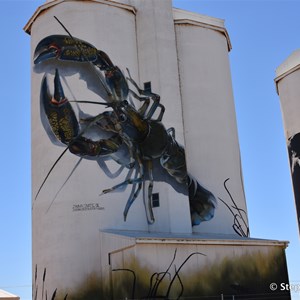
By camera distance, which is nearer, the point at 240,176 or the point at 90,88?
the point at 90,88

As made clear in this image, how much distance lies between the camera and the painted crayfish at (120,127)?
1139 inches

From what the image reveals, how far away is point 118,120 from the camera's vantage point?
29.5 metres

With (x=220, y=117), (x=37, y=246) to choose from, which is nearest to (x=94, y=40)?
(x=220, y=117)

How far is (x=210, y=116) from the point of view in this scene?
33.3 meters

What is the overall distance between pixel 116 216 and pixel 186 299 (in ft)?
17.5

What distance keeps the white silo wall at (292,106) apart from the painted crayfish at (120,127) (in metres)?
10.1

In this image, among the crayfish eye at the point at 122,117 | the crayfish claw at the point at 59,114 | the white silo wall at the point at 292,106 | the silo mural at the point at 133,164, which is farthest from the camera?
the white silo wall at the point at 292,106

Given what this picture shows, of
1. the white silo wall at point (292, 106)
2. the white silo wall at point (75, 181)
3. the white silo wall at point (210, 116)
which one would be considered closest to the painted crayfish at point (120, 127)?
the white silo wall at point (75, 181)

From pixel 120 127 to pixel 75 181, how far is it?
11.0 ft

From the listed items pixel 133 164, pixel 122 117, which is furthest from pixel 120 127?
pixel 133 164

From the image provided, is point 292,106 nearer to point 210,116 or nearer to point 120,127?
point 210,116

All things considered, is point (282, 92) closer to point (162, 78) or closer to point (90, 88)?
point (162, 78)

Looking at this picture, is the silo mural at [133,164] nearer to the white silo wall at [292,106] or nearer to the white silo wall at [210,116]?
the white silo wall at [210,116]

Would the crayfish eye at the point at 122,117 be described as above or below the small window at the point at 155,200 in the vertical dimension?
above
